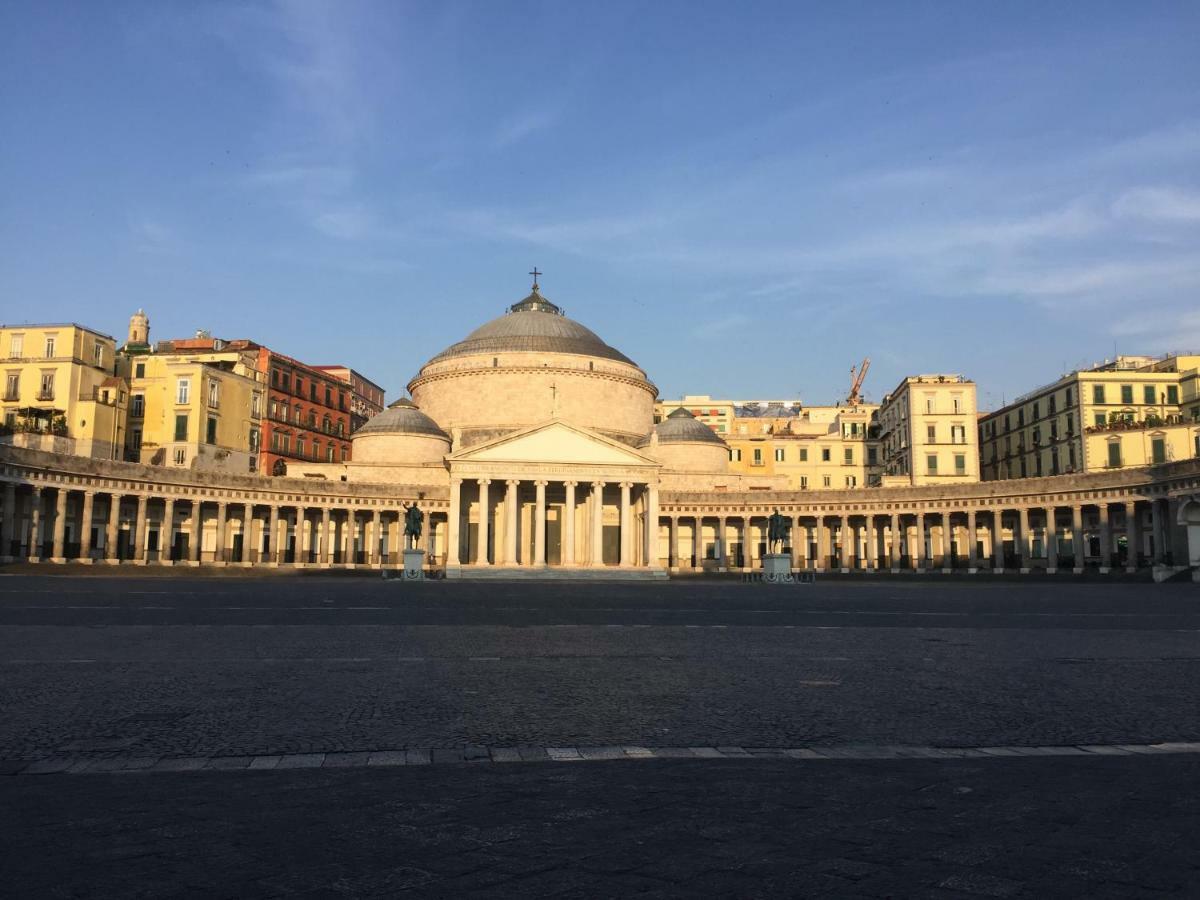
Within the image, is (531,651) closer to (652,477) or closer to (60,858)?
(60,858)

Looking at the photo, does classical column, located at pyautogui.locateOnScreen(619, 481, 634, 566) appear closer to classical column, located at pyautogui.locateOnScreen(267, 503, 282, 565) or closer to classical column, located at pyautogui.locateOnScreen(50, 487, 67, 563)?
classical column, located at pyautogui.locateOnScreen(267, 503, 282, 565)

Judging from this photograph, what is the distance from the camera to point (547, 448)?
7175 cm

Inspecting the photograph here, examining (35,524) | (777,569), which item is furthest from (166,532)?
(777,569)

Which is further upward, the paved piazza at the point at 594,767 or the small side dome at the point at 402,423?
the small side dome at the point at 402,423

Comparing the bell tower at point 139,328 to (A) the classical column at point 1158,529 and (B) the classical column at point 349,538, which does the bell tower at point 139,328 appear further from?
(A) the classical column at point 1158,529

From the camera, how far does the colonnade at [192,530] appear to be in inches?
2327

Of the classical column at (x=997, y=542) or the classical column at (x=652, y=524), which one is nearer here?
the classical column at (x=997, y=542)

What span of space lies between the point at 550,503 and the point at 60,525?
34089 mm

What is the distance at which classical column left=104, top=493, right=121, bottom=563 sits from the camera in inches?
2430

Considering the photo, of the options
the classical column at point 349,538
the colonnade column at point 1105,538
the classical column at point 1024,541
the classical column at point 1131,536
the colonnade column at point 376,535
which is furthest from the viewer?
the colonnade column at point 376,535

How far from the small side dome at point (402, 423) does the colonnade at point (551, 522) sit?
34.5 feet

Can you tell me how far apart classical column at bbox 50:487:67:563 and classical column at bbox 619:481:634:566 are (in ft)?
118

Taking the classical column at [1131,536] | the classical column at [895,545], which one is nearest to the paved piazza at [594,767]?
the classical column at [1131,536]

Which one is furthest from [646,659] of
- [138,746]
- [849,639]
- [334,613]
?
[334,613]
